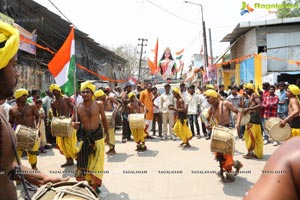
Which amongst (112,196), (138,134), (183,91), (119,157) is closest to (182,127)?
(138,134)

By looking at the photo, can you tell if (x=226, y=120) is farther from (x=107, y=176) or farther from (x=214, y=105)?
(x=107, y=176)

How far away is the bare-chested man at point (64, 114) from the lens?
6.73 metres

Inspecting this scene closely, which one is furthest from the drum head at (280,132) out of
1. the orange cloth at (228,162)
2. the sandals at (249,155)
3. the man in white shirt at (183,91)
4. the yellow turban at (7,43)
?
the yellow turban at (7,43)

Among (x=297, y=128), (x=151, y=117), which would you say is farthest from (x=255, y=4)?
(x=297, y=128)

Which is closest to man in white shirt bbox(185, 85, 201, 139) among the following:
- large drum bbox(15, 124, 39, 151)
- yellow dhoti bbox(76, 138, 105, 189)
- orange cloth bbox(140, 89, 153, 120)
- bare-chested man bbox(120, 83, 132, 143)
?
orange cloth bbox(140, 89, 153, 120)

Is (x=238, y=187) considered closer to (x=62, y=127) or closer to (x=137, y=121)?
(x=62, y=127)

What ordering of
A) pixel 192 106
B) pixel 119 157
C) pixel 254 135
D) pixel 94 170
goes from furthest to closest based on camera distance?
1. pixel 192 106
2. pixel 119 157
3. pixel 254 135
4. pixel 94 170

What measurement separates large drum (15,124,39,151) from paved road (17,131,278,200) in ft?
3.69

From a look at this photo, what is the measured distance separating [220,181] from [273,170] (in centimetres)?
479

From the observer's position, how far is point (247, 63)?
59.3 feet

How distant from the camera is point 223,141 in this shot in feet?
17.4

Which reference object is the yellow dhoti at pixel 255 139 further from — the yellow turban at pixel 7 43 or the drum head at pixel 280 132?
the yellow turban at pixel 7 43

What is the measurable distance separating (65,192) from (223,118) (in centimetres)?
462

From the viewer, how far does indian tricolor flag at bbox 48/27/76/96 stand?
5449mm
